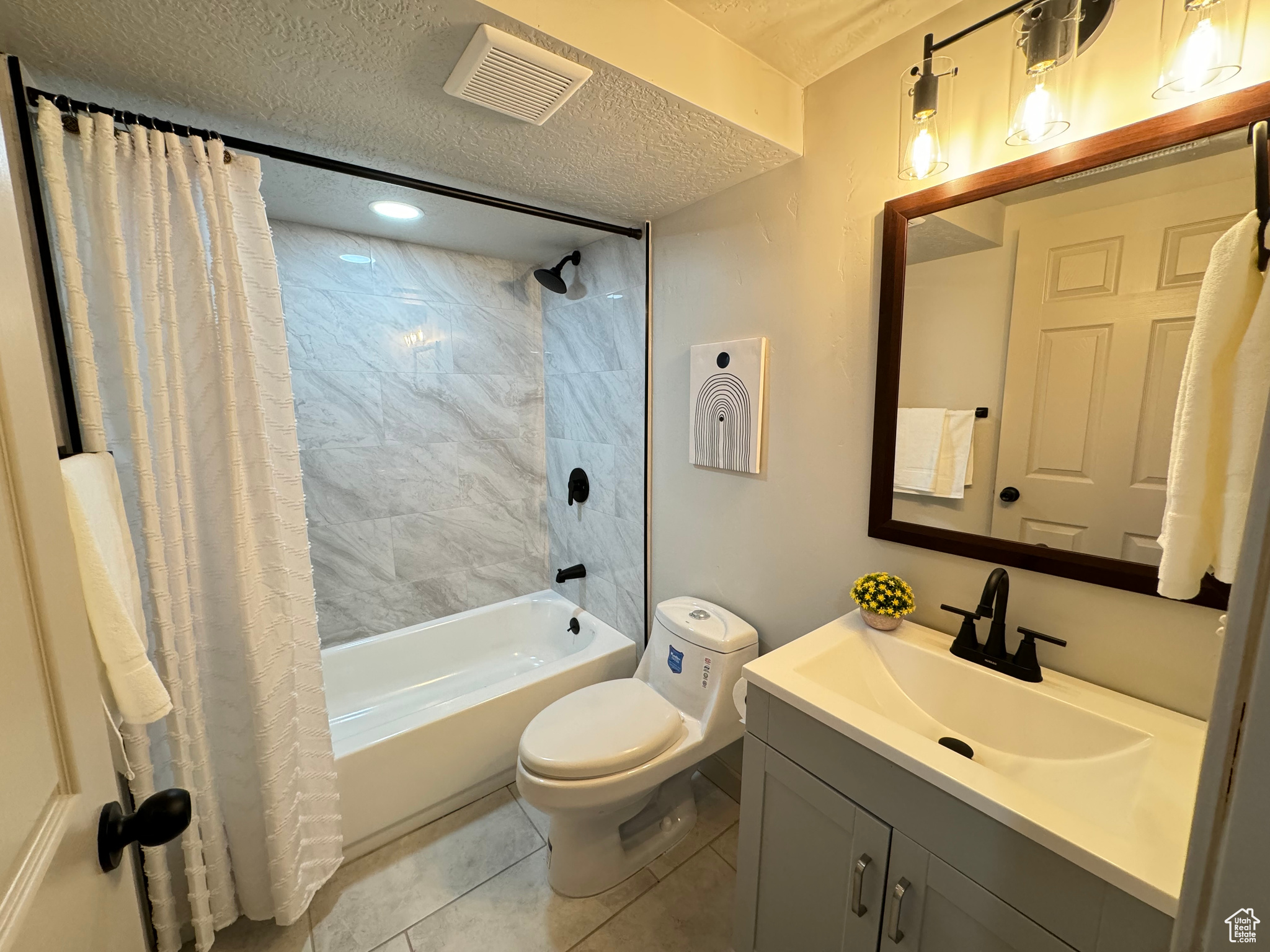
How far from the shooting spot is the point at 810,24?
3.87 feet

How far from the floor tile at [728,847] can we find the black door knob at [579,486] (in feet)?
4.78

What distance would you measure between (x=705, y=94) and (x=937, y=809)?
1.51m

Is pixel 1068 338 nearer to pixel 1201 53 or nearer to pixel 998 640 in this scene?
pixel 1201 53

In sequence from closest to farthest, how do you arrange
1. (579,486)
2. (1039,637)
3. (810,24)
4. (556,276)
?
(1039,637) → (810,24) → (556,276) → (579,486)

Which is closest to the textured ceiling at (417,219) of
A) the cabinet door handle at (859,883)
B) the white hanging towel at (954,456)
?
the white hanging towel at (954,456)

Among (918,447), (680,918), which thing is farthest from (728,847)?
(918,447)

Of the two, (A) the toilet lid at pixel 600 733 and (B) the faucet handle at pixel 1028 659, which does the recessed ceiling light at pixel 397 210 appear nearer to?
(A) the toilet lid at pixel 600 733

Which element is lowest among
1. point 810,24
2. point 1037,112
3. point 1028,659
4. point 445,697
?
point 445,697

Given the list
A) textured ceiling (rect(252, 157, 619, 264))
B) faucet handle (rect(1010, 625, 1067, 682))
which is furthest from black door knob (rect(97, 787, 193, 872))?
textured ceiling (rect(252, 157, 619, 264))

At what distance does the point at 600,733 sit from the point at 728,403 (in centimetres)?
110

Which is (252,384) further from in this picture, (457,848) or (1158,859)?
(1158,859)

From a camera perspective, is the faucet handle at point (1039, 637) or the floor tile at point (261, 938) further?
the floor tile at point (261, 938)

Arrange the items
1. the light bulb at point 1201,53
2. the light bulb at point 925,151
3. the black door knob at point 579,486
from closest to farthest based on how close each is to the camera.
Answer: the light bulb at point 1201,53 → the light bulb at point 925,151 → the black door knob at point 579,486

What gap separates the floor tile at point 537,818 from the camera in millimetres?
1750
